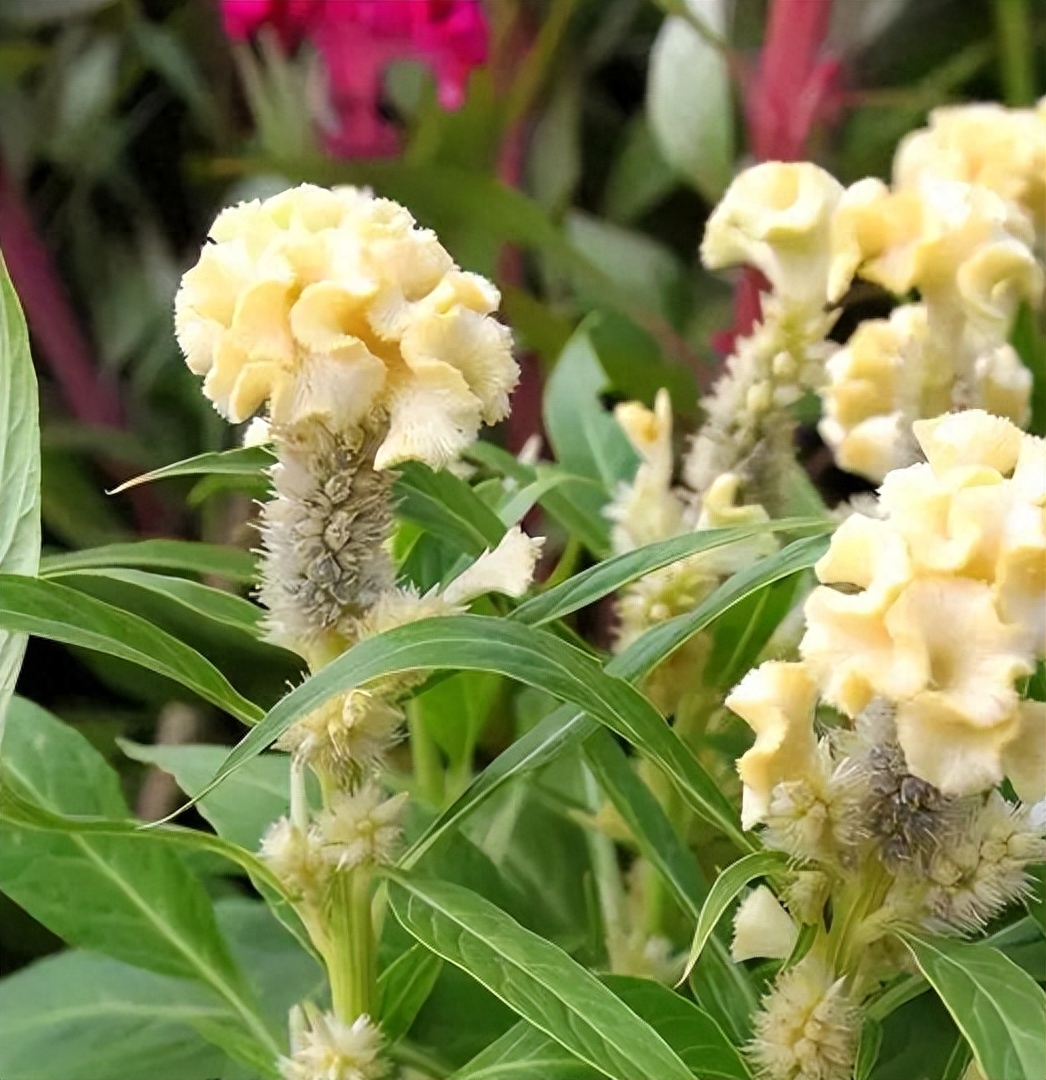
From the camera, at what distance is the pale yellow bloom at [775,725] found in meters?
0.36

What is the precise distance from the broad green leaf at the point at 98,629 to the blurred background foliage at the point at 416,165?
34 cm

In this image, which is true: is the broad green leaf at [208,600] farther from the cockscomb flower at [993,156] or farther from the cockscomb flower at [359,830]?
the cockscomb flower at [993,156]

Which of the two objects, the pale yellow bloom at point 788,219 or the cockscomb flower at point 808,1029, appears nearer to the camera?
the cockscomb flower at point 808,1029

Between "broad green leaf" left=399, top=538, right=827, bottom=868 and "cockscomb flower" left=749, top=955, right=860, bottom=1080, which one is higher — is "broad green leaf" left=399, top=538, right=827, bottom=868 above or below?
above

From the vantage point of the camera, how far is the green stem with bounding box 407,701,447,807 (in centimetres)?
57

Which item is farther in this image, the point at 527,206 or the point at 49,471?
the point at 49,471

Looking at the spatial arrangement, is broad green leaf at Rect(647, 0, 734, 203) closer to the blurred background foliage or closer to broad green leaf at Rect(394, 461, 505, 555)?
the blurred background foliage

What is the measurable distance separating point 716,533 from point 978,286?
0.59 feet

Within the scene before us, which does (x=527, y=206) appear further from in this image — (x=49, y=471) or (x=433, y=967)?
(x=433, y=967)

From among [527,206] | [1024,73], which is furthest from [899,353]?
[1024,73]

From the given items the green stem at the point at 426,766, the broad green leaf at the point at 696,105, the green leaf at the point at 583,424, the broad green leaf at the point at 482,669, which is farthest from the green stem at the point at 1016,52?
the broad green leaf at the point at 482,669

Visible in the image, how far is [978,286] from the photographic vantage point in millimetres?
507

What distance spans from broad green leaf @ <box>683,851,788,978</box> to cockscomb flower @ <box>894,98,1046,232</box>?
312mm

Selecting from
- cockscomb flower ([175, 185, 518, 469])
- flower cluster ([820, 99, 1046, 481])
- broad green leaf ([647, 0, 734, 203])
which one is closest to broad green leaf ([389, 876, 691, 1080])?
cockscomb flower ([175, 185, 518, 469])
